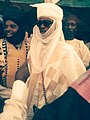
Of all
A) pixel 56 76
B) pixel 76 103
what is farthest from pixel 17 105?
pixel 76 103

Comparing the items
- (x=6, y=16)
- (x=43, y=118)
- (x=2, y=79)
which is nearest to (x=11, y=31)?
(x=6, y=16)

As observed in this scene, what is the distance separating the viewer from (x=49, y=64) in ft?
21.8

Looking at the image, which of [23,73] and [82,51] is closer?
[23,73]

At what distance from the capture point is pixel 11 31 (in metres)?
8.08

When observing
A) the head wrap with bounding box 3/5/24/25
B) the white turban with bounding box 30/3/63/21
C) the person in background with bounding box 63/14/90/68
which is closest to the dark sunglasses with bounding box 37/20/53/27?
the white turban with bounding box 30/3/63/21

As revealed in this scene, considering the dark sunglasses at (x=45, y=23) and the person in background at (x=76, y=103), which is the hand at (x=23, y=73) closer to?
the dark sunglasses at (x=45, y=23)

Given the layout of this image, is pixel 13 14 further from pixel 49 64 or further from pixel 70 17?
pixel 49 64

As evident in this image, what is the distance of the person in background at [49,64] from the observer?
6.44 metres

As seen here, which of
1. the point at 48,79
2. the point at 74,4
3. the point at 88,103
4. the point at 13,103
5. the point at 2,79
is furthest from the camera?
the point at 74,4

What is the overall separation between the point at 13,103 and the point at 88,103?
1735mm

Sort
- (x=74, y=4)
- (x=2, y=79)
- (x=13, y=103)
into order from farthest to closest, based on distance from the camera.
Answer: (x=74, y=4)
(x=2, y=79)
(x=13, y=103)

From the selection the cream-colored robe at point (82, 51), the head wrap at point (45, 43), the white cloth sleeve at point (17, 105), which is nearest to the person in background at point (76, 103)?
the white cloth sleeve at point (17, 105)

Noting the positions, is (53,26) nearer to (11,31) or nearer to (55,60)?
(55,60)

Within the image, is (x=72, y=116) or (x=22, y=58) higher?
(x=72, y=116)
